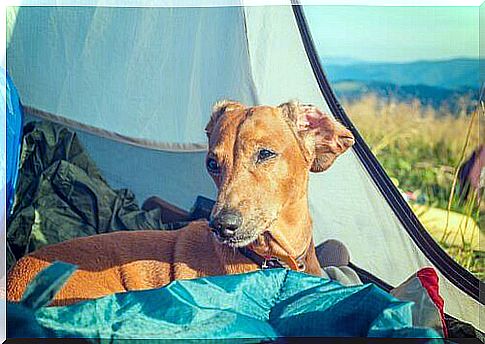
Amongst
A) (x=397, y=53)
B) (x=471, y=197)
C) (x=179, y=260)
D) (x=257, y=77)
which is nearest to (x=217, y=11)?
(x=257, y=77)

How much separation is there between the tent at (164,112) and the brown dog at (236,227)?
0.08 m

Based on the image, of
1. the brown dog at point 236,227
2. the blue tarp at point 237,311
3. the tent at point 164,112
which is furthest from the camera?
the tent at point 164,112

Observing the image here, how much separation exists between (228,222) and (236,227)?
0.04m

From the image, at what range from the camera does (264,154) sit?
4707mm

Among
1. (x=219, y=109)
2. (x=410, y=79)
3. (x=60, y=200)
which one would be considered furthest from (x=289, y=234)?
(x=60, y=200)

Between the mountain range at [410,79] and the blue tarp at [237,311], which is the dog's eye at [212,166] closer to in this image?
the blue tarp at [237,311]

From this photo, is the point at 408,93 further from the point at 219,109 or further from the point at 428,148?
the point at 219,109

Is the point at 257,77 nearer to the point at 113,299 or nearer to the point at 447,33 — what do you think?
the point at 447,33

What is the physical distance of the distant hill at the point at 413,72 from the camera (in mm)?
4793

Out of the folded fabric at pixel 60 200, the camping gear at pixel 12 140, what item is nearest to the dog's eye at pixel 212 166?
the folded fabric at pixel 60 200

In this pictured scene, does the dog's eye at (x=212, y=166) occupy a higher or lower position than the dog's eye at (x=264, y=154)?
lower

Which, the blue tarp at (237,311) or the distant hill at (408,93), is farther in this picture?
the distant hill at (408,93)

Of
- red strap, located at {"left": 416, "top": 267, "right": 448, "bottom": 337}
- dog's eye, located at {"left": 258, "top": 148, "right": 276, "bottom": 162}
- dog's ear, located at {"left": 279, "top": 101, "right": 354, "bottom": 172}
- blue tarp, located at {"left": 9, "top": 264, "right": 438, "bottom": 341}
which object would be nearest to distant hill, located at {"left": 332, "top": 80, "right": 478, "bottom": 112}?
dog's ear, located at {"left": 279, "top": 101, "right": 354, "bottom": 172}

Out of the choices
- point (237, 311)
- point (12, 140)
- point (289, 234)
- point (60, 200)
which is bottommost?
point (237, 311)
